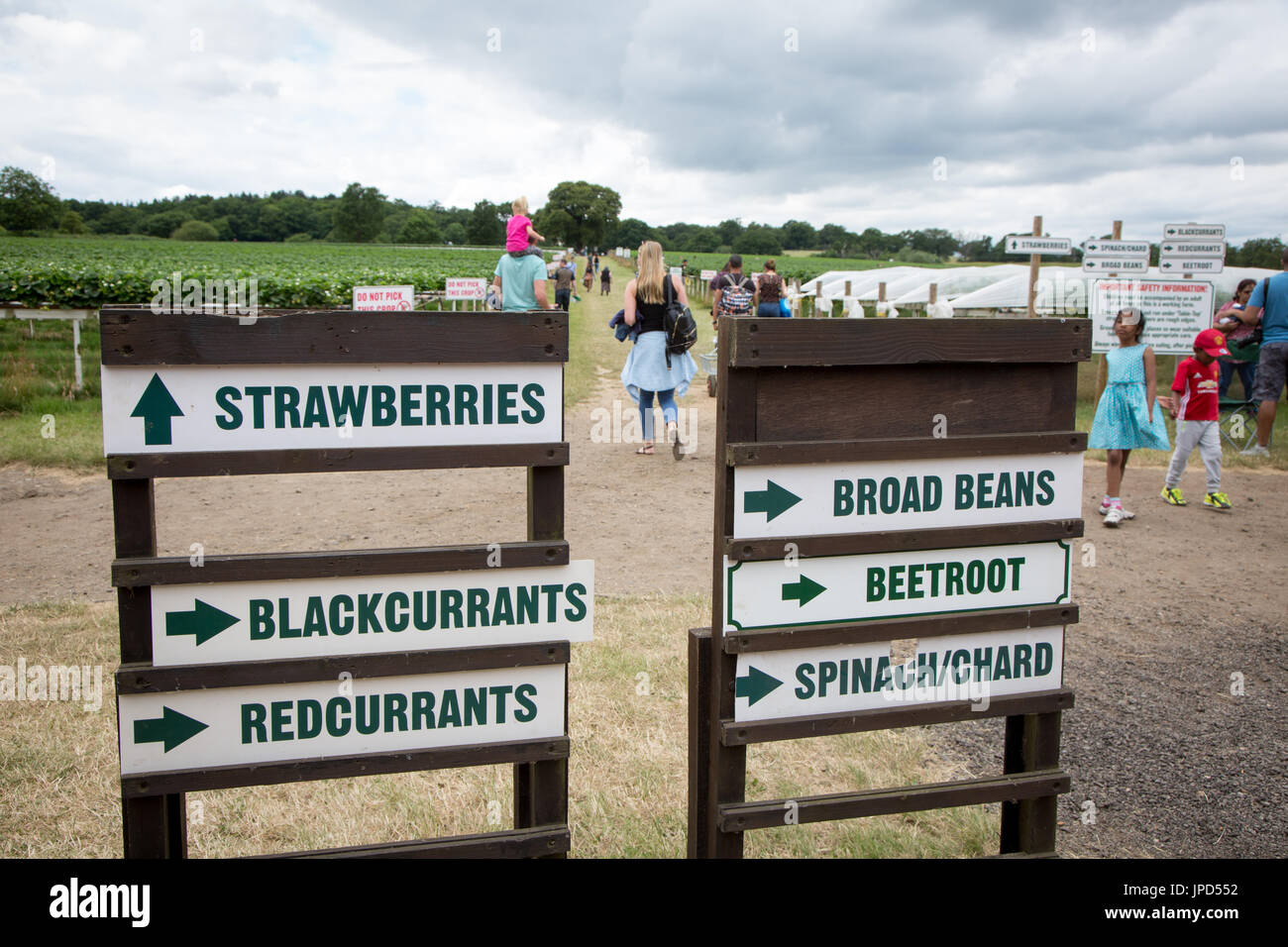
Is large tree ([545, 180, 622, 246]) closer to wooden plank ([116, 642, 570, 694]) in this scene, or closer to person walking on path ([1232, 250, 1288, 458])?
person walking on path ([1232, 250, 1288, 458])

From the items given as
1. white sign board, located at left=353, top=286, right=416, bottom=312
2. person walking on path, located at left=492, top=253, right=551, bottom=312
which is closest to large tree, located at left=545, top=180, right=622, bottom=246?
white sign board, located at left=353, top=286, right=416, bottom=312

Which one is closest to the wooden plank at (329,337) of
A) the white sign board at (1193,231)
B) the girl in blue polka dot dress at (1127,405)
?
the girl in blue polka dot dress at (1127,405)

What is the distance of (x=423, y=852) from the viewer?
8.18 feet

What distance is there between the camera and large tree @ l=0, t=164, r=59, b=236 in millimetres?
89750

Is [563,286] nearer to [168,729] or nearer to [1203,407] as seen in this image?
[1203,407]

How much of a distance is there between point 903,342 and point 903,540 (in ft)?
1.67

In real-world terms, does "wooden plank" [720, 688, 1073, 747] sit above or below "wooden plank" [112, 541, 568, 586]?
below

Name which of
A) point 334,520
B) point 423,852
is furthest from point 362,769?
A: point 334,520

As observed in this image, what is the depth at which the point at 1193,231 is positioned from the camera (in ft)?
41.9

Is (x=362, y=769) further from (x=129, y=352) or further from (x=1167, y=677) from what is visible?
(x=1167, y=677)

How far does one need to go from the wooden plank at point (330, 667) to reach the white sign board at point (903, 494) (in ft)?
2.07

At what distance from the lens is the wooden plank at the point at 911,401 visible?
253 centimetres

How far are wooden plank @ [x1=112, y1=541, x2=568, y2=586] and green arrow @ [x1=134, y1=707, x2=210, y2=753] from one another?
0.33 metres
